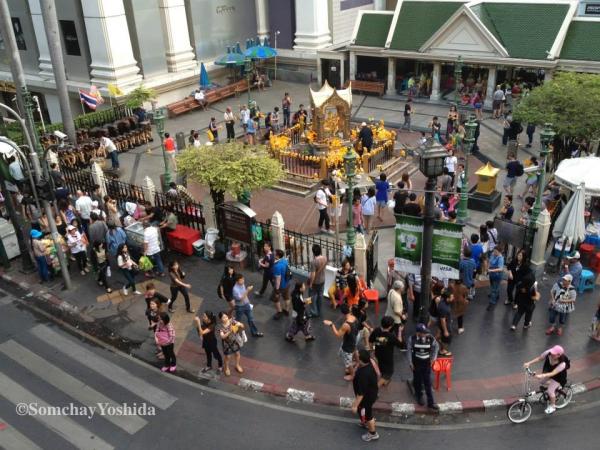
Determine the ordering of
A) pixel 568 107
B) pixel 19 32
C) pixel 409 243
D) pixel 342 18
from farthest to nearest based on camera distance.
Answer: pixel 342 18 < pixel 19 32 < pixel 568 107 < pixel 409 243

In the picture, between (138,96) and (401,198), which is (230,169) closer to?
(401,198)

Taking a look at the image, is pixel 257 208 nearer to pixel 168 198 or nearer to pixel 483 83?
pixel 168 198

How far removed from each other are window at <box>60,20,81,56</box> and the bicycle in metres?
27.5

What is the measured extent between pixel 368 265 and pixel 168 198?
245 inches

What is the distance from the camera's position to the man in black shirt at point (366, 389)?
8.76 metres

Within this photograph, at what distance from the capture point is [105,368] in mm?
11539

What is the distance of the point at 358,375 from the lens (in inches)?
348

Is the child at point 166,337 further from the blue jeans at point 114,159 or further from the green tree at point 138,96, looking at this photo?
the green tree at point 138,96

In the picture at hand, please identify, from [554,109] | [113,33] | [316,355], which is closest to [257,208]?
[316,355]


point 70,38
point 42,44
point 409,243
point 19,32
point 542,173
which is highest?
point 19,32

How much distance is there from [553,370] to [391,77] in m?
23.7

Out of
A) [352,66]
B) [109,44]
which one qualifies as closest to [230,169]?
[109,44]

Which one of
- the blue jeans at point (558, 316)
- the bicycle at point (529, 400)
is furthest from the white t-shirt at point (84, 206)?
the blue jeans at point (558, 316)

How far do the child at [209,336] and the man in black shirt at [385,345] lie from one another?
2.93 meters
